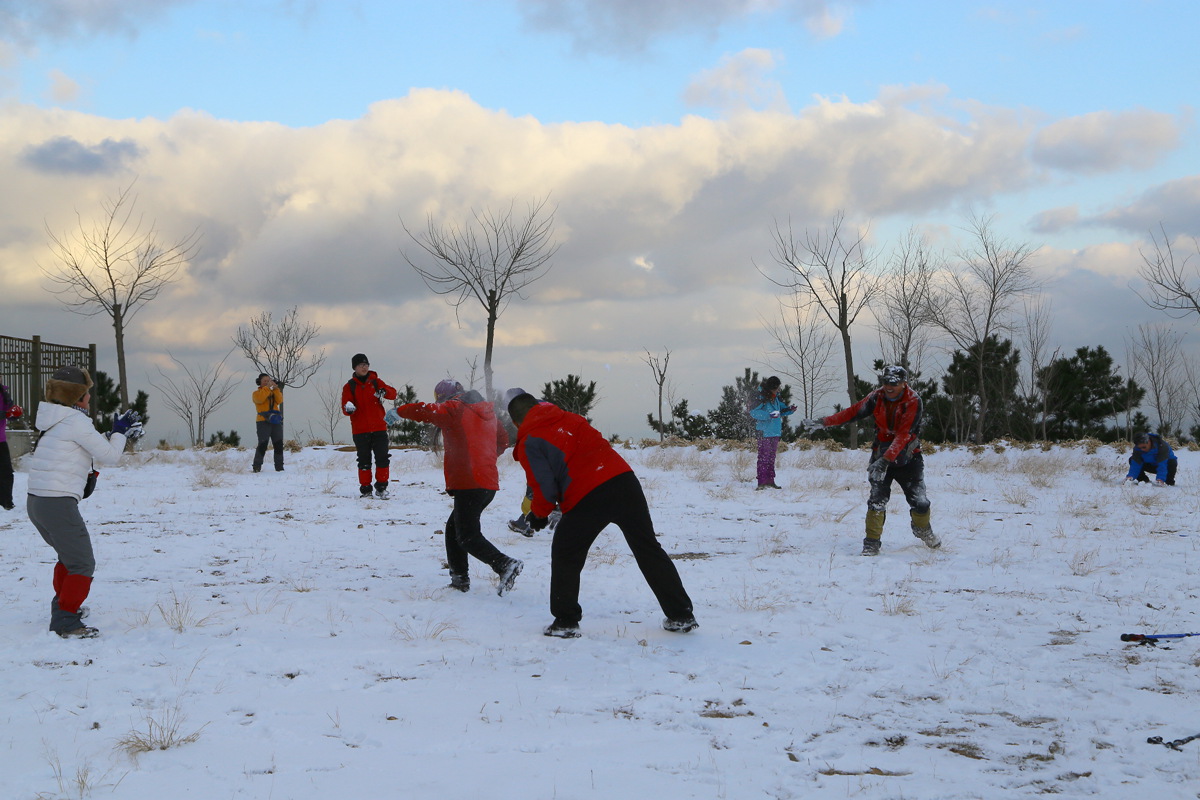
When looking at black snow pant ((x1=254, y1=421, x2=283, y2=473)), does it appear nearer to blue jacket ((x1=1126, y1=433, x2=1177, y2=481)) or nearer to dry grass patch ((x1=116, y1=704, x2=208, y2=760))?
dry grass patch ((x1=116, y1=704, x2=208, y2=760))

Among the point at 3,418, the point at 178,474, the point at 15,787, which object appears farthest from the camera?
the point at 178,474

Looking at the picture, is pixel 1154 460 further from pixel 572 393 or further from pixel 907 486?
pixel 572 393

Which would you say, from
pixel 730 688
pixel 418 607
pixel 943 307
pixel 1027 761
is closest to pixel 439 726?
pixel 730 688

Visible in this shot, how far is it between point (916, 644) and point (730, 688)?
1474 millimetres

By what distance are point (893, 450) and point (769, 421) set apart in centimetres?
469

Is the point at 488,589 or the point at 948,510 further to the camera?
the point at 948,510

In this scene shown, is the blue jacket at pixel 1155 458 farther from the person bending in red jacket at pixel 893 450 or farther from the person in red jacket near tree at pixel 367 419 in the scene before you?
the person in red jacket near tree at pixel 367 419

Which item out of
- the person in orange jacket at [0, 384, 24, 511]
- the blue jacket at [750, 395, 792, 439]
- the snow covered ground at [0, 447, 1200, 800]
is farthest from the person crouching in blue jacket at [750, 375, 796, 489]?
the person in orange jacket at [0, 384, 24, 511]

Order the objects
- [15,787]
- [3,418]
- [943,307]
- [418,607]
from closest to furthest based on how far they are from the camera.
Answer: [15,787] < [418,607] < [3,418] < [943,307]

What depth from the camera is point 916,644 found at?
5.18 m

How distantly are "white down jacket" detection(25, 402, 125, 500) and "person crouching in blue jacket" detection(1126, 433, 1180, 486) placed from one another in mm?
14496

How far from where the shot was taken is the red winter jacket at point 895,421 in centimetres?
772

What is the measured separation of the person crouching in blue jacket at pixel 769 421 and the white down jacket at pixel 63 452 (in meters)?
8.65

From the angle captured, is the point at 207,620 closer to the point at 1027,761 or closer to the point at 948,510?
the point at 1027,761
